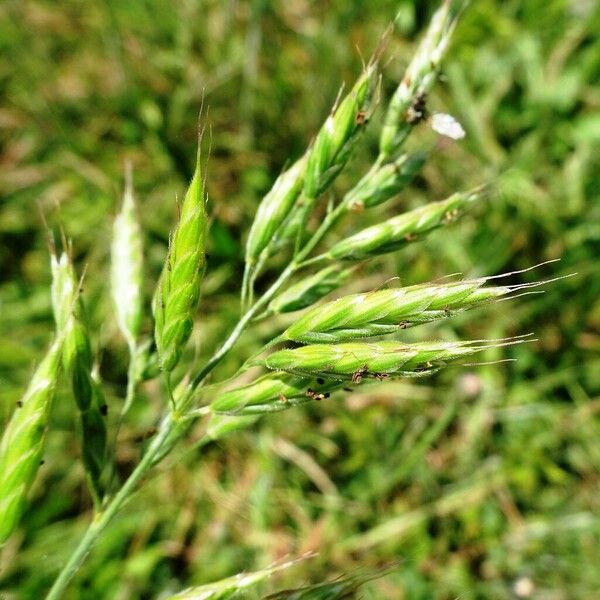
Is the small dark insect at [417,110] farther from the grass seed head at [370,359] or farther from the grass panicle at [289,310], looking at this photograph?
the grass seed head at [370,359]

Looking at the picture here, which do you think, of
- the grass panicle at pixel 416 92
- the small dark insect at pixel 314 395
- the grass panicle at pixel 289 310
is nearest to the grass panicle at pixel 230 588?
the grass panicle at pixel 289 310

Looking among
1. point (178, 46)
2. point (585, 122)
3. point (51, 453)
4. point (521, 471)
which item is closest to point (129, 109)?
point (178, 46)

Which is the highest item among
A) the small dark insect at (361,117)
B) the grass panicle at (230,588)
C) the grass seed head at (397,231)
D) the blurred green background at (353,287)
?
the small dark insect at (361,117)

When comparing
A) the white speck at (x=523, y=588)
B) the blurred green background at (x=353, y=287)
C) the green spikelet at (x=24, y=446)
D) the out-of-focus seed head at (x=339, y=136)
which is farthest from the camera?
the blurred green background at (x=353, y=287)

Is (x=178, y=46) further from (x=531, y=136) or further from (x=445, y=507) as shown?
(x=445, y=507)

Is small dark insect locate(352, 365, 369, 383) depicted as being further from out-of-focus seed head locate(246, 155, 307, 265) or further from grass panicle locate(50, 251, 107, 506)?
grass panicle locate(50, 251, 107, 506)

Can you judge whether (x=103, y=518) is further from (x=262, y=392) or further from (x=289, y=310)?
(x=289, y=310)

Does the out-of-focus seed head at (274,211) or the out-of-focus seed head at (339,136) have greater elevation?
the out-of-focus seed head at (339,136)
